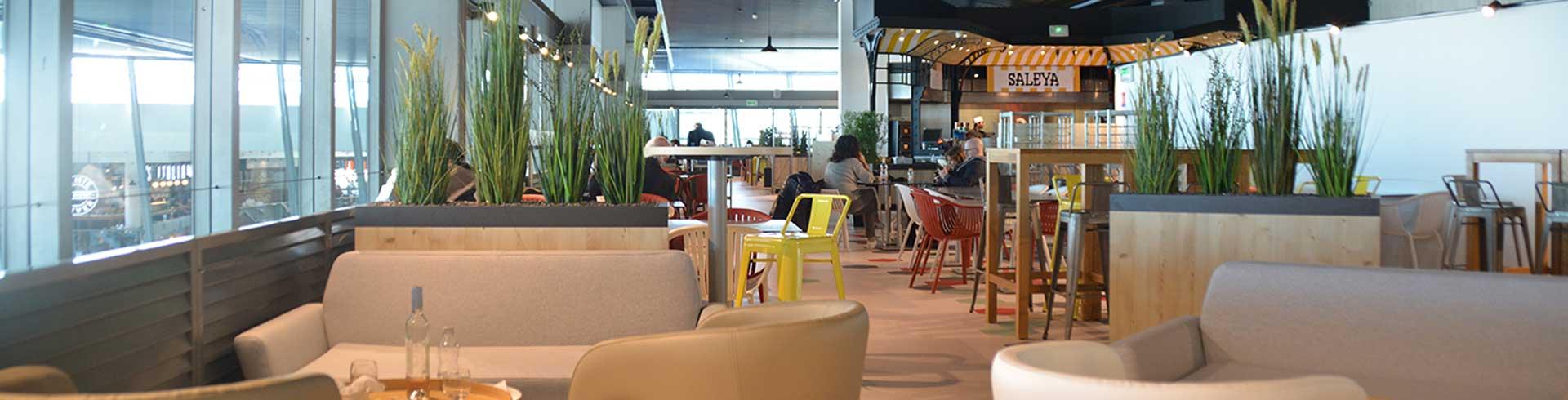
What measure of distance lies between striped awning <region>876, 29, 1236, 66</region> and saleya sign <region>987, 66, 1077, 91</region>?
23 cm

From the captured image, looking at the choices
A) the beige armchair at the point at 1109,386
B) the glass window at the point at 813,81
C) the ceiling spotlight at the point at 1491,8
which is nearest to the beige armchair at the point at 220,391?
the beige armchair at the point at 1109,386

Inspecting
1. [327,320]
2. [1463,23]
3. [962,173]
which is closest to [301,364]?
[327,320]

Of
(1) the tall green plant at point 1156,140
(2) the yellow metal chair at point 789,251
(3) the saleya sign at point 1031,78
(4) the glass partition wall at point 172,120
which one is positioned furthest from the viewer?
(3) the saleya sign at point 1031,78

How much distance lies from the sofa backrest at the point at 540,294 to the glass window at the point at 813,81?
28049 millimetres

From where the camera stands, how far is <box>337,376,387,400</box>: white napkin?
2.37 m

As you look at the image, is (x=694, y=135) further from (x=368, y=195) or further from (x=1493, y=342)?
(x=1493, y=342)

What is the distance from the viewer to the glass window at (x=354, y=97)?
800 cm

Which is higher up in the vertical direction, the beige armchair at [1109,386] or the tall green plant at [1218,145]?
the tall green plant at [1218,145]

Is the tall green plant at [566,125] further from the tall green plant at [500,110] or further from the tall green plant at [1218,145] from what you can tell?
the tall green plant at [1218,145]

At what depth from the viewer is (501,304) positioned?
3.82 meters

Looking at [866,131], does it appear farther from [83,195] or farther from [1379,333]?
[1379,333]

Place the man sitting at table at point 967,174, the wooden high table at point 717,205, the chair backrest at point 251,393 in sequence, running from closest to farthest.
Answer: the chair backrest at point 251,393
the wooden high table at point 717,205
the man sitting at table at point 967,174

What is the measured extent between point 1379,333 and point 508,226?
107 inches

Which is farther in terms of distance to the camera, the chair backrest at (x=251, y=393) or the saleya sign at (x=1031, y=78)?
the saleya sign at (x=1031, y=78)
